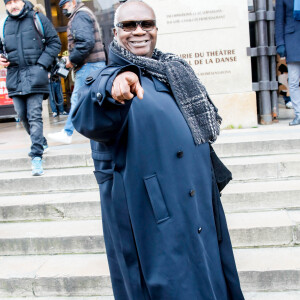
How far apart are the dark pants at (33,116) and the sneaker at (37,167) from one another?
2.1 inches

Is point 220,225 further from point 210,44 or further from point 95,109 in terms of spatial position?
point 210,44

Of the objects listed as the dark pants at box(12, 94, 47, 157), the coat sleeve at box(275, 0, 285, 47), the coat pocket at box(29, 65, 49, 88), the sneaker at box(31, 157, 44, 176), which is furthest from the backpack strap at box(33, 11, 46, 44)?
the coat sleeve at box(275, 0, 285, 47)

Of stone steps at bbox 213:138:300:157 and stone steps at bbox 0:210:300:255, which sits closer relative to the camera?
stone steps at bbox 0:210:300:255

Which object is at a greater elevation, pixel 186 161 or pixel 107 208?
pixel 186 161

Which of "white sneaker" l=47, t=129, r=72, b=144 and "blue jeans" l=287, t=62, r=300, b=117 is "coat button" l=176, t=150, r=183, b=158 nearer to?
"white sneaker" l=47, t=129, r=72, b=144

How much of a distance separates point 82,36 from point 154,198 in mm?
3874

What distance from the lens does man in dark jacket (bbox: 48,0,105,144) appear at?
536 cm

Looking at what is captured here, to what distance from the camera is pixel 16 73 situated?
494 centimetres

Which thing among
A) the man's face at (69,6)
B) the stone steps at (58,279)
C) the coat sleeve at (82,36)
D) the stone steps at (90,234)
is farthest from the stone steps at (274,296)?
the man's face at (69,6)

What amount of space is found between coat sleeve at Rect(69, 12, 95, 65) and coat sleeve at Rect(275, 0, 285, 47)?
232 centimetres

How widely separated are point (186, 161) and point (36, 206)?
8.72 feet

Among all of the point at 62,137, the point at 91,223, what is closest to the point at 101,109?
the point at 91,223

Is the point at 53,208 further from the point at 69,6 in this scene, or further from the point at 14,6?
the point at 69,6

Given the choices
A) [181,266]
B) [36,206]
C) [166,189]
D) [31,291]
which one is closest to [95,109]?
[166,189]
